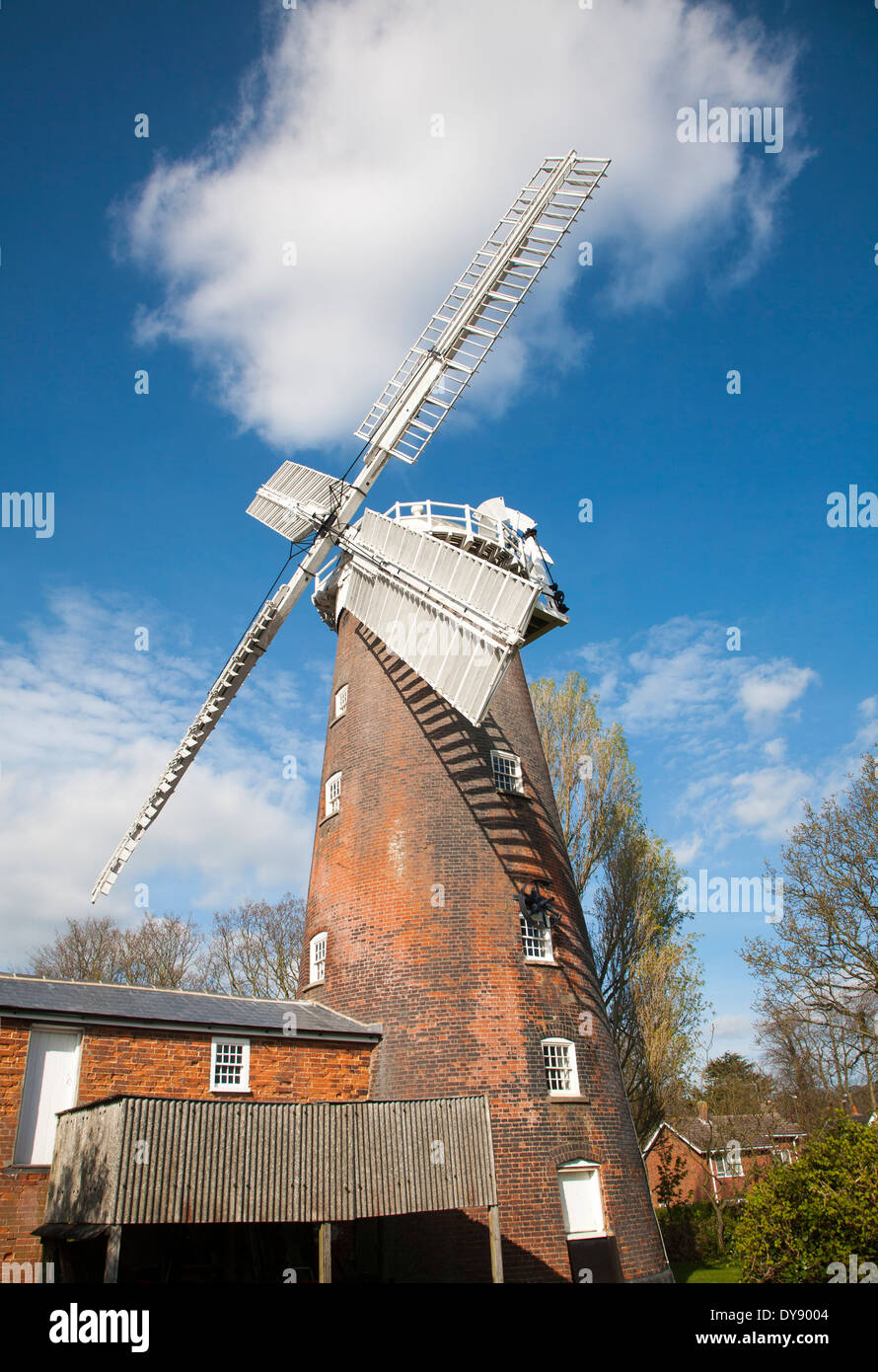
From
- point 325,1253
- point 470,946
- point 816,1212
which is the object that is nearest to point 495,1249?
point 325,1253

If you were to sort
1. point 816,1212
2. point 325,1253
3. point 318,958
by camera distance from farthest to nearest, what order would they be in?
1. point 318,958
2. point 816,1212
3. point 325,1253

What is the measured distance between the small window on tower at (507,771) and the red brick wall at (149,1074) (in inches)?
247

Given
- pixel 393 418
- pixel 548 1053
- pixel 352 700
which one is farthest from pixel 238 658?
pixel 548 1053

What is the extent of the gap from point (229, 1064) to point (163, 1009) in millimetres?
1664

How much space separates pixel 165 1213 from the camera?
11.4m

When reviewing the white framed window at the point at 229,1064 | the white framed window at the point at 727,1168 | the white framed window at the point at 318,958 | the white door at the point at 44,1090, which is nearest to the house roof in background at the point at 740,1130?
the white framed window at the point at 727,1168

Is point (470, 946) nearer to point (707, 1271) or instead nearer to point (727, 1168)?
point (707, 1271)

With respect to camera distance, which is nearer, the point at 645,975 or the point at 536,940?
the point at 536,940

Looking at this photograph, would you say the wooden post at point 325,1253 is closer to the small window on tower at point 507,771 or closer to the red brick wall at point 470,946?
the red brick wall at point 470,946

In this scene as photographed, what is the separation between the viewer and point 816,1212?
13.9m

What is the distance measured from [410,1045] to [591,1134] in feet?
12.7

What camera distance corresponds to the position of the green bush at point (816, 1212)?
13.4 m

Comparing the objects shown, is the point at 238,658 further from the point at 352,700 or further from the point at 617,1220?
the point at 617,1220

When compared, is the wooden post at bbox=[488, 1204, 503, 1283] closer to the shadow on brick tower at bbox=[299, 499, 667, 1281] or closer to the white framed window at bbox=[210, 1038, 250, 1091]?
the shadow on brick tower at bbox=[299, 499, 667, 1281]
